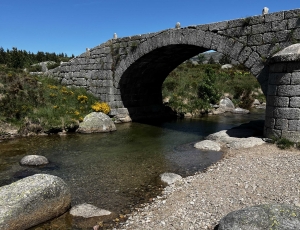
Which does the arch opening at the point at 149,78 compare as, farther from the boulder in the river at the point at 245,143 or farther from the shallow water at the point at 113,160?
the boulder in the river at the point at 245,143

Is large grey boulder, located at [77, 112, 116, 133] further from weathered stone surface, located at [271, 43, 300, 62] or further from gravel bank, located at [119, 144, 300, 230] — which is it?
weathered stone surface, located at [271, 43, 300, 62]

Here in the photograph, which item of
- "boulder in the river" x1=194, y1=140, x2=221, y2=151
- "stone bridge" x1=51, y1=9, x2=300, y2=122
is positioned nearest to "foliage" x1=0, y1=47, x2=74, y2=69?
"stone bridge" x1=51, y1=9, x2=300, y2=122

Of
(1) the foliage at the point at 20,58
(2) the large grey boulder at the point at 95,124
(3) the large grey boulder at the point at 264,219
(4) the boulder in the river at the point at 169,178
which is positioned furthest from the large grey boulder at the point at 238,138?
(1) the foliage at the point at 20,58

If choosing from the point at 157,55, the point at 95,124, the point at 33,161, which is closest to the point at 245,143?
the point at 33,161

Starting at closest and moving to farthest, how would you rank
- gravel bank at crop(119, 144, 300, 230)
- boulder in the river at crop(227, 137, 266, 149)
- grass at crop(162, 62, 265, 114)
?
gravel bank at crop(119, 144, 300, 230) → boulder in the river at crop(227, 137, 266, 149) → grass at crop(162, 62, 265, 114)

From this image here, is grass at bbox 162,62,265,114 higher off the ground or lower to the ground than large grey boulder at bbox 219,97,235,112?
higher

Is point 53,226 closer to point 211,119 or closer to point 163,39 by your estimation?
point 163,39

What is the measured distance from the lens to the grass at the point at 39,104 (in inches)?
534

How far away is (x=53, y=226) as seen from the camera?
538cm

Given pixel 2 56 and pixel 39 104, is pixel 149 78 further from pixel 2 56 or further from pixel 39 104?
pixel 2 56

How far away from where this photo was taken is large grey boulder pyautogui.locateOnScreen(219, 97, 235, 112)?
2198cm

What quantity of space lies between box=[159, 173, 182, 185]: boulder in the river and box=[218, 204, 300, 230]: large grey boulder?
313cm

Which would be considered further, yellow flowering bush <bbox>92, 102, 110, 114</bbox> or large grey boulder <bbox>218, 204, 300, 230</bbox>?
yellow flowering bush <bbox>92, 102, 110, 114</bbox>

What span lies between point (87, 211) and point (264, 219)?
3481 millimetres
